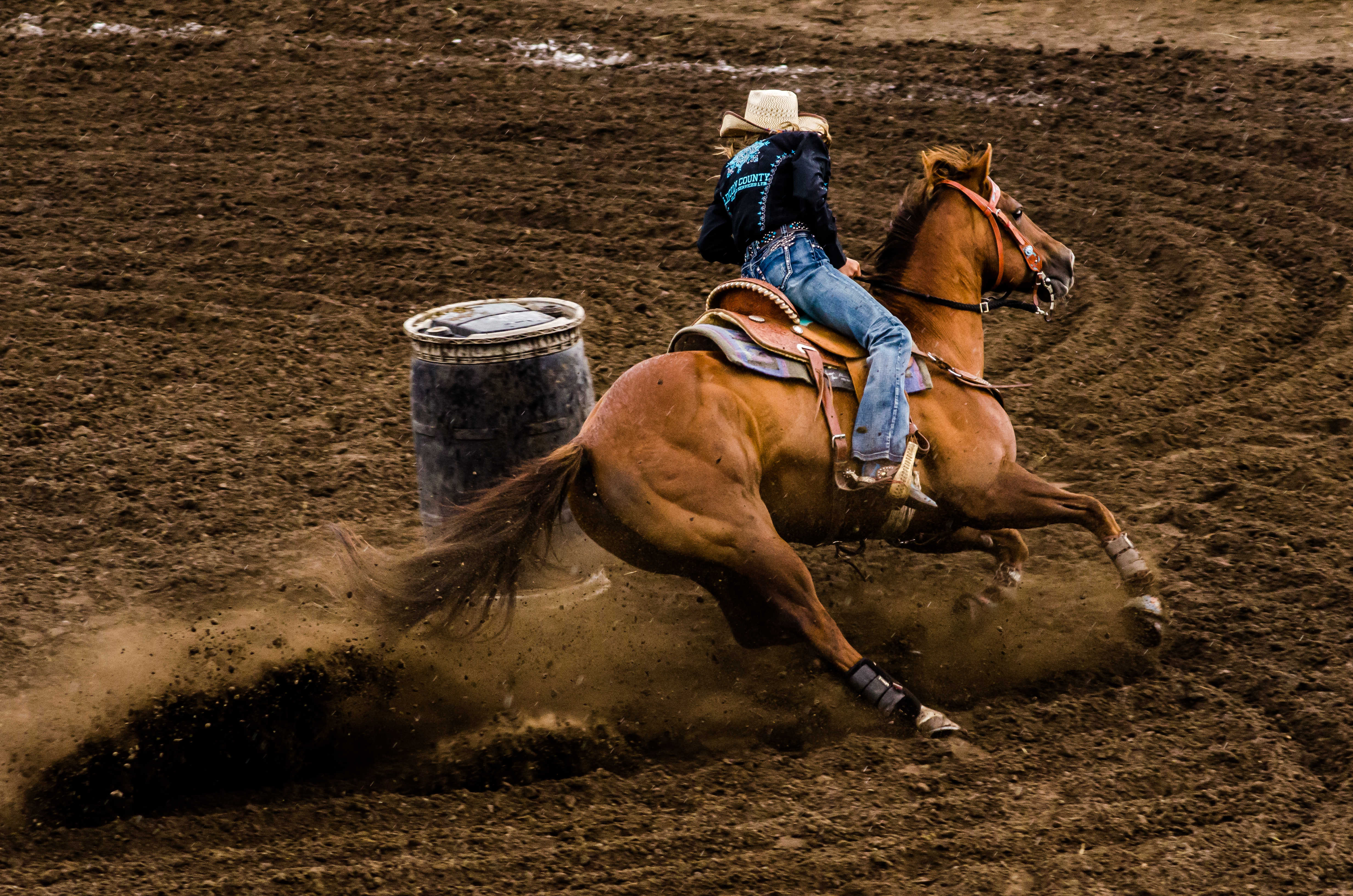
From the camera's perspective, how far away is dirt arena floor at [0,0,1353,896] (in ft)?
14.3

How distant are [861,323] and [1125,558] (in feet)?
5.02

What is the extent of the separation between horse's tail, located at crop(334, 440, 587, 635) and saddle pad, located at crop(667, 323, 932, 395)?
0.64 m

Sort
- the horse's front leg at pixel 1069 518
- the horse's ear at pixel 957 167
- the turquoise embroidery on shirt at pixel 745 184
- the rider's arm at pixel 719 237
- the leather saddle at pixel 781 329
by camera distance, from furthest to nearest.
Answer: the horse's ear at pixel 957 167, the rider's arm at pixel 719 237, the horse's front leg at pixel 1069 518, the turquoise embroidery on shirt at pixel 745 184, the leather saddle at pixel 781 329

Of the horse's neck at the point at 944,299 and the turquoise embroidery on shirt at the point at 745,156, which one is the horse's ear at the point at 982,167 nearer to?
the horse's neck at the point at 944,299

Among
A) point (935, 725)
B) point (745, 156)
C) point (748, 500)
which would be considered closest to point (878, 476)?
point (748, 500)

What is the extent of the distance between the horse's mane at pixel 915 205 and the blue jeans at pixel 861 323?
398 millimetres

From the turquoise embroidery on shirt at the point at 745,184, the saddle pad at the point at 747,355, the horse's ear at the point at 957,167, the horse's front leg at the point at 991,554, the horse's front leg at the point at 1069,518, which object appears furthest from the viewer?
the horse's front leg at the point at 991,554

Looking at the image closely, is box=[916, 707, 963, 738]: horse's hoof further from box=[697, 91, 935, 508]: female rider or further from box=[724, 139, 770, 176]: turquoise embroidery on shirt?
box=[724, 139, 770, 176]: turquoise embroidery on shirt

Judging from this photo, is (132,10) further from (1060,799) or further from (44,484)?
(1060,799)

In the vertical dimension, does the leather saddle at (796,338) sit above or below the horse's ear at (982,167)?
below

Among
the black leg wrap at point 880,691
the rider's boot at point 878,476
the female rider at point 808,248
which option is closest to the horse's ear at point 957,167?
the female rider at point 808,248

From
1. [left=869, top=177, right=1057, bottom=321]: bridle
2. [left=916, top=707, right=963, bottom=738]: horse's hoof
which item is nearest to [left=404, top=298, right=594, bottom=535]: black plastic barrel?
[left=869, top=177, right=1057, bottom=321]: bridle

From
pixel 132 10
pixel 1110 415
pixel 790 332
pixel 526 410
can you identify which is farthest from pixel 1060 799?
pixel 132 10

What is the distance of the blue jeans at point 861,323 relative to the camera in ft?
16.5
